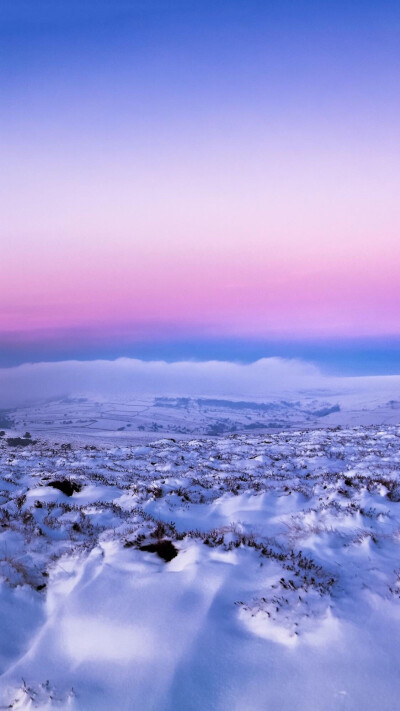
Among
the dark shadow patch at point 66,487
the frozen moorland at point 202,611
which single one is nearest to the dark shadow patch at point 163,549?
the frozen moorland at point 202,611

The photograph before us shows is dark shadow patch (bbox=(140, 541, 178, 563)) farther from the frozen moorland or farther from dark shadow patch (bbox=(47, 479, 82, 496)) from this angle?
dark shadow patch (bbox=(47, 479, 82, 496))

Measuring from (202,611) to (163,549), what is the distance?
180 cm

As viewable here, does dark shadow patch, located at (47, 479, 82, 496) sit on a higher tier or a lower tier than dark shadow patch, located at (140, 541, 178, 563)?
lower

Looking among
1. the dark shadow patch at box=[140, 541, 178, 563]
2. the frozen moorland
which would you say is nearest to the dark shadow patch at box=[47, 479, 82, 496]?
the frozen moorland

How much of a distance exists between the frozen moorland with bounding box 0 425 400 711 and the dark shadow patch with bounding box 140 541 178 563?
1.2 inches

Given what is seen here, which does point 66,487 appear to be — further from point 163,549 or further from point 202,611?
point 202,611

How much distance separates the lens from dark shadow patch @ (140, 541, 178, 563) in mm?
5805

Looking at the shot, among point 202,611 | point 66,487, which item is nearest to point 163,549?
point 202,611

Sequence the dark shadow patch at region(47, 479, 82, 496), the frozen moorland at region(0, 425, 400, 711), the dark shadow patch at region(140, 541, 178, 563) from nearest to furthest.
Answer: the frozen moorland at region(0, 425, 400, 711)
the dark shadow patch at region(140, 541, 178, 563)
the dark shadow patch at region(47, 479, 82, 496)

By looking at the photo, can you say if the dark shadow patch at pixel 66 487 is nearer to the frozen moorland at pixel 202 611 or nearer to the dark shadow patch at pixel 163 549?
the frozen moorland at pixel 202 611

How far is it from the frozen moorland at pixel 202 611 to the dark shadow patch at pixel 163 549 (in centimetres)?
3

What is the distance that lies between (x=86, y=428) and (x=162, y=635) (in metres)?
116

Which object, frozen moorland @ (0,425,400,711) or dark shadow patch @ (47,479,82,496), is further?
dark shadow patch @ (47,479,82,496)

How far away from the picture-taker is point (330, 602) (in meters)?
4.33
